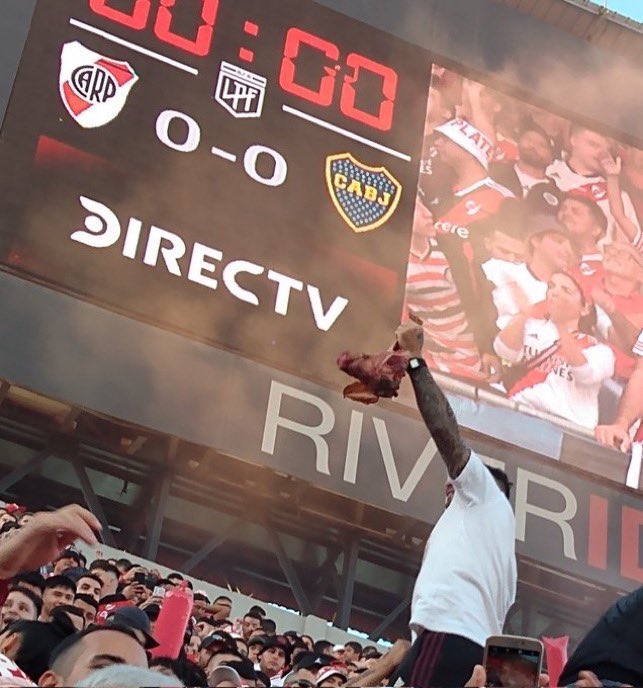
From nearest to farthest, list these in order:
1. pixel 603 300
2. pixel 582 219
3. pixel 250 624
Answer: pixel 250 624 < pixel 603 300 < pixel 582 219

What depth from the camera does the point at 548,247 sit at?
36.8 ft

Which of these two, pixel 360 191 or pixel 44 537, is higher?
pixel 360 191

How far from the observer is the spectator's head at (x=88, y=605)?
4180mm

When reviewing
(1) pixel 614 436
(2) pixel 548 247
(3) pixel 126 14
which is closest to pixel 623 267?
(2) pixel 548 247

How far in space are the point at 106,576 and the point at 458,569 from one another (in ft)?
9.43

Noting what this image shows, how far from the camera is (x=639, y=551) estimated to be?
34.5ft

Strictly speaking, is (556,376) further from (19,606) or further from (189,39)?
(19,606)

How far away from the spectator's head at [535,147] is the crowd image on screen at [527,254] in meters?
0.01

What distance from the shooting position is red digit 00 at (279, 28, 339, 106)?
1093 cm

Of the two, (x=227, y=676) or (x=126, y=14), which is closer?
(x=227, y=676)

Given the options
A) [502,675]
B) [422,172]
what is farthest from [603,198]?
[502,675]

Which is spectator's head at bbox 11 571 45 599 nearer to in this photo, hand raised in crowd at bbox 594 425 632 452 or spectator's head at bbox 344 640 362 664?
spectator's head at bbox 344 640 362 664

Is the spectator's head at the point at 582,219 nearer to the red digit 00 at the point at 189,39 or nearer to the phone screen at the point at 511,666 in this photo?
the red digit 00 at the point at 189,39

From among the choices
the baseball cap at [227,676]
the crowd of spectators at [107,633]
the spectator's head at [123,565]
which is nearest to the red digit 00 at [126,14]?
the spectator's head at [123,565]
